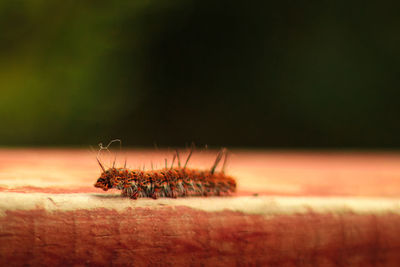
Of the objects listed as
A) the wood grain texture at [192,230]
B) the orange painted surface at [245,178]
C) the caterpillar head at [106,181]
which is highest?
the orange painted surface at [245,178]

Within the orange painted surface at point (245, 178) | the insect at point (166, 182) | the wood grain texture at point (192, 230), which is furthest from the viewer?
the orange painted surface at point (245, 178)

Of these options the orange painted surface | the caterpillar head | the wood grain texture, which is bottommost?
the wood grain texture

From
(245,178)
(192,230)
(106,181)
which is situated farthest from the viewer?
(245,178)

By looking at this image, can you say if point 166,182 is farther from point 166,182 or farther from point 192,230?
point 192,230

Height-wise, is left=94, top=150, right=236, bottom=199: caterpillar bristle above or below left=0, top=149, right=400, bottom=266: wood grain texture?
above

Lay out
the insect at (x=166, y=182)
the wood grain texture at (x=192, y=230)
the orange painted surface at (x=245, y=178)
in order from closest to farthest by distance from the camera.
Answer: the wood grain texture at (x=192, y=230) → the insect at (x=166, y=182) → the orange painted surface at (x=245, y=178)

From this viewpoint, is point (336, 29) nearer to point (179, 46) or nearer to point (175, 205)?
point (179, 46)

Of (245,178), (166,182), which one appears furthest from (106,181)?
(245,178)

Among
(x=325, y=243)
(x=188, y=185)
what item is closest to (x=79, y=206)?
(x=188, y=185)
